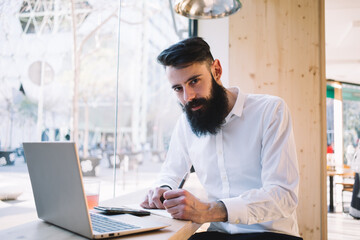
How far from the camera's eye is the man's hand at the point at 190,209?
110 centimetres

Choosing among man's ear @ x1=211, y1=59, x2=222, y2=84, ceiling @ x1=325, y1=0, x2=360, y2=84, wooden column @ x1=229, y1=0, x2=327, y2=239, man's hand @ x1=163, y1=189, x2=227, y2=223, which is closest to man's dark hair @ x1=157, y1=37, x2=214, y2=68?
man's ear @ x1=211, y1=59, x2=222, y2=84

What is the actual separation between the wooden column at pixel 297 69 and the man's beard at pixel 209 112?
1442 mm

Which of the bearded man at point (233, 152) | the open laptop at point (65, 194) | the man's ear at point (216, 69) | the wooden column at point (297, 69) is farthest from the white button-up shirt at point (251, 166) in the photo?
the wooden column at point (297, 69)

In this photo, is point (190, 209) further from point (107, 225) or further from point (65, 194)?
point (65, 194)

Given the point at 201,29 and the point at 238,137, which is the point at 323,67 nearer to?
the point at 201,29

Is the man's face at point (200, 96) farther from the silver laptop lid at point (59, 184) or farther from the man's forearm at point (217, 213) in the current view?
the silver laptop lid at point (59, 184)

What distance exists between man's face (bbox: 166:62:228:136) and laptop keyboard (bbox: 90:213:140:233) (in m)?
0.63

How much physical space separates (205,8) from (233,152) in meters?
0.90

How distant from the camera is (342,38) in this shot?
601 cm

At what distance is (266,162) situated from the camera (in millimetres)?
1315

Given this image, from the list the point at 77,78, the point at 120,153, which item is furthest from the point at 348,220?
the point at 77,78

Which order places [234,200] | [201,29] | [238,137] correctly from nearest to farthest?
[234,200] → [238,137] → [201,29]

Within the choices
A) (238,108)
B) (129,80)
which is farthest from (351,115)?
(238,108)

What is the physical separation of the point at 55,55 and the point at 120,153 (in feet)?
3.99
